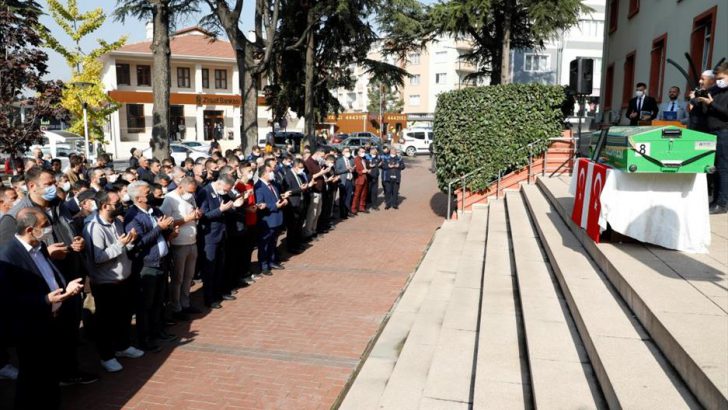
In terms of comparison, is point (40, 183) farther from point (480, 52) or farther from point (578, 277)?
point (480, 52)

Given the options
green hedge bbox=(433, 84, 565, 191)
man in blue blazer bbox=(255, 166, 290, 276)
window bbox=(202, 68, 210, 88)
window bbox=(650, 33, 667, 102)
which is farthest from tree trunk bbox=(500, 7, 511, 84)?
window bbox=(202, 68, 210, 88)

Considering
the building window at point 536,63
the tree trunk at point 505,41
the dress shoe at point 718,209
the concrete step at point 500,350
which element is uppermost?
the building window at point 536,63

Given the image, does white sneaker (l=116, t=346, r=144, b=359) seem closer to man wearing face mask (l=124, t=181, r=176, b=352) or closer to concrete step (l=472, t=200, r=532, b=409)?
man wearing face mask (l=124, t=181, r=176, b=352)

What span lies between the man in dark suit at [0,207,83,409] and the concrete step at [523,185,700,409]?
4.25 metres

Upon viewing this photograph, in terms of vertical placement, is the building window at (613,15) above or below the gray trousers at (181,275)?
above

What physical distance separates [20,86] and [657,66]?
61.6ft

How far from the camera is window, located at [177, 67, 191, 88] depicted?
47.4m

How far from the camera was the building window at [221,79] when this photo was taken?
162 ft

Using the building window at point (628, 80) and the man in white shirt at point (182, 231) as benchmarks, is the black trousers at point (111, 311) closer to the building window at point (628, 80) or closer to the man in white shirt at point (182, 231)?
the man in white shirt at point (182, 231)

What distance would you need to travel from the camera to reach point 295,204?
35.4ft

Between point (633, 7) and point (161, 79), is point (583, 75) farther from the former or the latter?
point (633, 7)

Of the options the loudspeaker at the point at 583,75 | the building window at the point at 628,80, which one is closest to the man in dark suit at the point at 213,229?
the loudspeaker at the point at 583,75

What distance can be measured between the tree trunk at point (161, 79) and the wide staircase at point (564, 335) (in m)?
8.31

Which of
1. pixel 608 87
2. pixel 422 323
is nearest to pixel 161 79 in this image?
pixel 422 323
